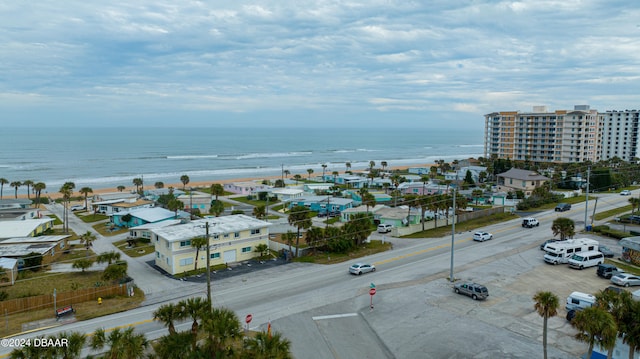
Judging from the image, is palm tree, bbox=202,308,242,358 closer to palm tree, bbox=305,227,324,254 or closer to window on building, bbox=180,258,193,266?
window on building, bbox=180,258,193,266

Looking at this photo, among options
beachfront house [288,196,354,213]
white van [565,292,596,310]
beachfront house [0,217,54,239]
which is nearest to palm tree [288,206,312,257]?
beachfront house [288,196,354,213]

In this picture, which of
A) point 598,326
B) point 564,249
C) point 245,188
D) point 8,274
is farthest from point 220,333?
point 245,188

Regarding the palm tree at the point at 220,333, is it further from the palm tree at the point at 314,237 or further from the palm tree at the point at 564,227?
the palm tree at the point at 564,227

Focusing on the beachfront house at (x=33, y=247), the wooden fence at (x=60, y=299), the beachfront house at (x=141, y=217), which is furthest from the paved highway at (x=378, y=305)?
the beachfront house at (x=141, y=217)

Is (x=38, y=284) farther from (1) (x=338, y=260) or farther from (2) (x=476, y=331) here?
(2) (x=476, y=331)

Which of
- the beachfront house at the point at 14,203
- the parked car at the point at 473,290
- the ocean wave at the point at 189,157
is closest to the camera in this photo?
the parked car at the point at 473,290

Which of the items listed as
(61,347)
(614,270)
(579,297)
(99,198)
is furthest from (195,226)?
(99,198)
